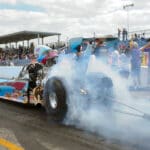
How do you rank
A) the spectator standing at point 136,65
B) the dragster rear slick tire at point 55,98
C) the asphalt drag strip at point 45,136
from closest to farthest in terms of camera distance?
the asphalt drag strip at point 45,136, the spectator standing at point 136,65, the dragster rear slick tire at point 55,98

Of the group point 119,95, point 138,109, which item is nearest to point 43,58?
point 119,95

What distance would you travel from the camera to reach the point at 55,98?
309 inches

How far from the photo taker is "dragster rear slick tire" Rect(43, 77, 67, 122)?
7.62 meters

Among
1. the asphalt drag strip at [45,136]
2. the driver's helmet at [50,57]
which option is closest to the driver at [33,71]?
the driver's helmet at [50,57]

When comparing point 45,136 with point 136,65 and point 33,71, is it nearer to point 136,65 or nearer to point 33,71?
point 33,71

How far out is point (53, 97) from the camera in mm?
7945

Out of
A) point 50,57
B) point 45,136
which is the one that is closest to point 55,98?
point 45,136

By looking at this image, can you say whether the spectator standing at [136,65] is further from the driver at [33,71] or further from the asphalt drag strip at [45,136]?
the driver at [33,71]

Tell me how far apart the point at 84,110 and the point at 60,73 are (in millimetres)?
1133

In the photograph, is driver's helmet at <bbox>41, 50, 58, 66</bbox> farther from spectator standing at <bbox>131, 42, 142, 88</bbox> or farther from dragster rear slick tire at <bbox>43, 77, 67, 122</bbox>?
spectator standing at <bbox>131, 42, 142, 88</bbox>

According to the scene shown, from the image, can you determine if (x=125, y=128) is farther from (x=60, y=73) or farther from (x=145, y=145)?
(x=60, y=73)

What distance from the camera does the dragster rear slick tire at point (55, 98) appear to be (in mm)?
7621

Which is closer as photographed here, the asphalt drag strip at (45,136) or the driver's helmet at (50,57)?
the asphalt drag strip at (45,136)

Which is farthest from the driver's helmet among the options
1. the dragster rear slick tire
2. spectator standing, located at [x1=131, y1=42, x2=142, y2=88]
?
spectator standing, located at [x1=131, y1=42, x2=142, y2=88]
